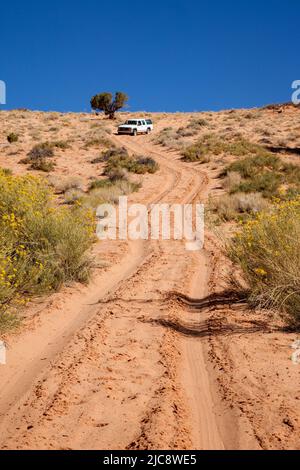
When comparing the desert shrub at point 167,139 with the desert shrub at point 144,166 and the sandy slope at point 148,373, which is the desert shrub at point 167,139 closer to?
the desert shrub at point 144,166

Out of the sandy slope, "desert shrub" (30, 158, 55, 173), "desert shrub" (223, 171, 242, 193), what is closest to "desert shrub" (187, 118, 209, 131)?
"desert shrub" (30, 158, 55, 173)

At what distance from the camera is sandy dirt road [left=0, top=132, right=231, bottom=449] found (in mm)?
3477

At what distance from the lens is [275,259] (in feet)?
18.5

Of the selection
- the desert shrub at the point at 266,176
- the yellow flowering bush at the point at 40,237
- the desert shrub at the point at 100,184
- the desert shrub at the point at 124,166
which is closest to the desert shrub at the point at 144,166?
the desert shrub at the point at 124,166

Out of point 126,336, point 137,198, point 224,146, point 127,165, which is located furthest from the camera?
point 224,146

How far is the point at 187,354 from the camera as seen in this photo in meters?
4.95

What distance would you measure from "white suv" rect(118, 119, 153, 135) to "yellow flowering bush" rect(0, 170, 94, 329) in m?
30.7

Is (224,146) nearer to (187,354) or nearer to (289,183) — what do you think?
(289,183)

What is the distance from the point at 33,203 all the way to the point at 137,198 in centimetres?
874

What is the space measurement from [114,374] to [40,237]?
3.51m

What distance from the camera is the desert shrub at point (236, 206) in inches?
496

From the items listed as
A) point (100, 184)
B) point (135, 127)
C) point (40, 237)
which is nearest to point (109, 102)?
point (135, 127)

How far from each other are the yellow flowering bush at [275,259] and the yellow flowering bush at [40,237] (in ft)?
9.16
